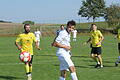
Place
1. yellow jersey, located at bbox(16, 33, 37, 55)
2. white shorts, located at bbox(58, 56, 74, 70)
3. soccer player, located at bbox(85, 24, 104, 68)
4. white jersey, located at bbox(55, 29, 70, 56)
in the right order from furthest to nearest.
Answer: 1. soccer player, located at bbox(85, 24, 104, 68)
2. yellow jersey, located at bbox(16, 33, 37, 55)
3. white jersey, located at bbox(55, 29, 70, 56)
4. white shorts, located at bbox(58, 56, 74, 70)

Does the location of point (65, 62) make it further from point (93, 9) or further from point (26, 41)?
point (93, 9)

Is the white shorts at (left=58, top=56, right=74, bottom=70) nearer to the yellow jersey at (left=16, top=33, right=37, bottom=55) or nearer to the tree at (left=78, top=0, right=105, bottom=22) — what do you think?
the yellow jersey at (left=16, top=33, right=37, bottom=55)

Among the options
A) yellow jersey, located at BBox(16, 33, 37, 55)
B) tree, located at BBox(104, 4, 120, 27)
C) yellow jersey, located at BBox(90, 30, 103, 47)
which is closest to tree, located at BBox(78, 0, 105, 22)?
tree, located at BBox(104, 4, 120, 27)

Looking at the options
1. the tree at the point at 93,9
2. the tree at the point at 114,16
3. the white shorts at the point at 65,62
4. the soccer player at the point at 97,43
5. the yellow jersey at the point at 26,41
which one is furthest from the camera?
the tree at the point at 93,9

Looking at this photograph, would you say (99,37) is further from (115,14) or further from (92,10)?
(92,10)

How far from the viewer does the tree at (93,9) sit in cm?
9569

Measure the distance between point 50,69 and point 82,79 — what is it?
2978 mm

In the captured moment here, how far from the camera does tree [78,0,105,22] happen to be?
9569 cm

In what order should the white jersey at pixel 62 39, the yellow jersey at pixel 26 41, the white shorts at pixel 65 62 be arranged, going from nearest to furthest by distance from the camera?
the white shorts at pixel 65 62 < the white jersey at pixel 62 39 < the yellow jersey at pixel 26 41

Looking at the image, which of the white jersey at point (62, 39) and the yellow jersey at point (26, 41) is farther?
the yellow jersey at point (26, 41)

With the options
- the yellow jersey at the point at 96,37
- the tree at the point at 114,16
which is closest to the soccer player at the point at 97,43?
the yellow jersey at the point at 96,37

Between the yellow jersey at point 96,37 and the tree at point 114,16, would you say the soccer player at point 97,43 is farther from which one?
the tree at point 114,16

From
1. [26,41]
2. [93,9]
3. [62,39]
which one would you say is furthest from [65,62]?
[93,9]

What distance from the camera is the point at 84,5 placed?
97.1 meters
